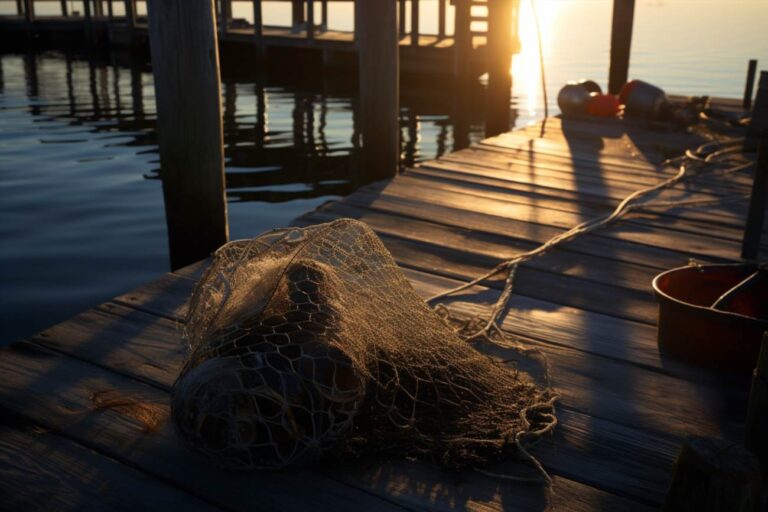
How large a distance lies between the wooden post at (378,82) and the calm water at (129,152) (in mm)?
2274

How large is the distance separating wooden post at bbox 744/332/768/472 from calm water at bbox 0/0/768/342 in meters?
5.35

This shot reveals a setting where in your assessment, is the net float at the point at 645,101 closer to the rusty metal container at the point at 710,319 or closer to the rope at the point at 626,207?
the rope at the point at 626,207

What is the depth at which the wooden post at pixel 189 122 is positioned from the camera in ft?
14.8

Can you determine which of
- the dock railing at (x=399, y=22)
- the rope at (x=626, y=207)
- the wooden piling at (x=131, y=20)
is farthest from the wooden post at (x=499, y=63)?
the wooden piling at (x=131, y=20)

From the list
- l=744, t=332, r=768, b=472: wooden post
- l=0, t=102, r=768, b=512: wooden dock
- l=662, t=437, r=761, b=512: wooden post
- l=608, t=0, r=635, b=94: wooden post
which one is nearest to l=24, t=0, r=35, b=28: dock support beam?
l=608, t=0, r=635, b=94: wooden post

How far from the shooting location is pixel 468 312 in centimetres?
389

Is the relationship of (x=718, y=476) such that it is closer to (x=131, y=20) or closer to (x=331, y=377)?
(x=331, y=377)

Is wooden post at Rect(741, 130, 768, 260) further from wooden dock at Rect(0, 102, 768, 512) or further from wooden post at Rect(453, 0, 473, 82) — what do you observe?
wooden post at Rect(453, 0, 473, 82)

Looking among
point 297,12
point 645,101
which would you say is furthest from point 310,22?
point 645,101

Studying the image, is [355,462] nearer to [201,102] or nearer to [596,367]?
[596,367]

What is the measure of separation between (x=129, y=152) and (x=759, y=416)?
12.3 metres

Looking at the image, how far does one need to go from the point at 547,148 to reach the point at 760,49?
3255 cm

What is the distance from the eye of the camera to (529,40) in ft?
191

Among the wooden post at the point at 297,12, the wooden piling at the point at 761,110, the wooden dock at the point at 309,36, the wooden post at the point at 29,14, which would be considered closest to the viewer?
the wooden piling at the point at 761,110
